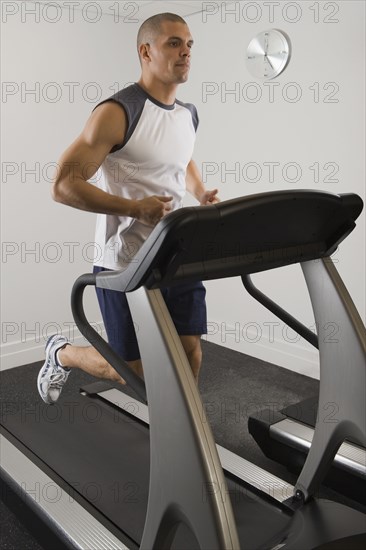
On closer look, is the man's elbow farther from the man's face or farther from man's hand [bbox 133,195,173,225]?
the man's face

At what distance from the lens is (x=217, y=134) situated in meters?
3.91

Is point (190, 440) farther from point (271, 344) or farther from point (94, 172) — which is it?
point (271, 344)

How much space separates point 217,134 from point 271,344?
4.79 ft

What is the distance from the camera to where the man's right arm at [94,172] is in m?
1.89

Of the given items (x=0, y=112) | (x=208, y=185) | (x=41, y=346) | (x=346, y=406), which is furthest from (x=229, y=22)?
Result: (x=346, y=406)

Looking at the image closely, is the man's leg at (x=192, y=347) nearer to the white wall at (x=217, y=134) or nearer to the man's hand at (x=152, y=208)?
the man's hand at (x=152, y=208)

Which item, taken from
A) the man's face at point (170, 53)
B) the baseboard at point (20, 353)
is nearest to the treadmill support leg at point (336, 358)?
the man's face at point (170, 53)

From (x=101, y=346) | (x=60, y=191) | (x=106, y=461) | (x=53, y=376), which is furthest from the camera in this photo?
(x=53, y=376)

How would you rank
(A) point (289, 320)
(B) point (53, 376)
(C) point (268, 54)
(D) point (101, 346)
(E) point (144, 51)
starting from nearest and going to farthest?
(D) point (101, 346), (A) point (289, 320), (E) point (144, 51), (B) point (53, 376), (C) point (268, 54)

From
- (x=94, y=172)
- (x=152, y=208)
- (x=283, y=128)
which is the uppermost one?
(x=283, y=128)

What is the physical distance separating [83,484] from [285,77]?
251 centimetres

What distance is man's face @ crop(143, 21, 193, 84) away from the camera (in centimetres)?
234

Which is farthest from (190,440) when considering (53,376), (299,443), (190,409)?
(53,376)

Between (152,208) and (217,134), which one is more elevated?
(217,134)
